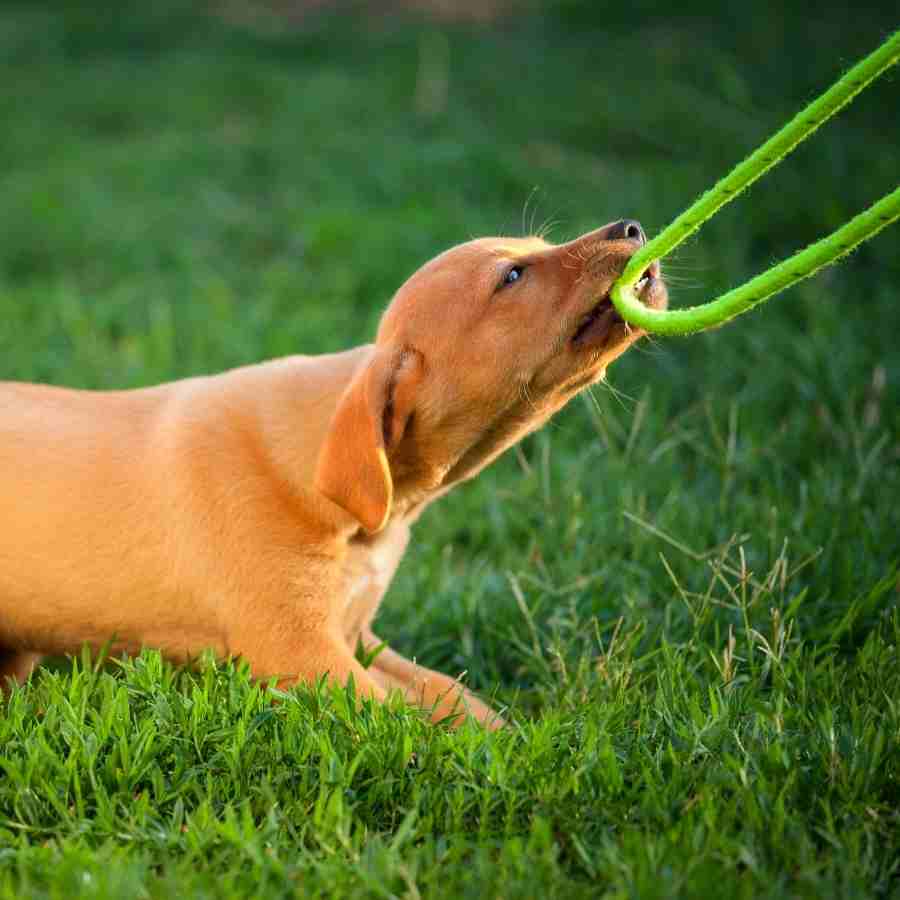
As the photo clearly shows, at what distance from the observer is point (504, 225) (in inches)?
280

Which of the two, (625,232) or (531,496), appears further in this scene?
(531,496)

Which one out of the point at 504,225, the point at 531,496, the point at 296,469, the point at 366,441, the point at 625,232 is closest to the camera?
the point at 366,441

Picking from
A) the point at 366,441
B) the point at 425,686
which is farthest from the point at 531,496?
the point at 366,441

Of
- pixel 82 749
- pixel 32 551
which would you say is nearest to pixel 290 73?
pixel 32 551

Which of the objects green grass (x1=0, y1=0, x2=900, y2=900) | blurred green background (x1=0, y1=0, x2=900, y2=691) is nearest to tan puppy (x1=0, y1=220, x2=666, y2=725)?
green grass (x1=0, y1=0, x2=900, y2=900)

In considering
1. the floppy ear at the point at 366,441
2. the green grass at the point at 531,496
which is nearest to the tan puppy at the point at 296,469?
the floppy ear at the point at 366,441

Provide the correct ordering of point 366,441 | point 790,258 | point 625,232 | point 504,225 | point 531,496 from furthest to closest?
1. point 504,225
2. point 531,496
3. point 625,232
4. point 366,441
5. point 790,258

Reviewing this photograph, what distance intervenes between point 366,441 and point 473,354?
36 cm

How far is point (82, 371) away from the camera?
5812 mm

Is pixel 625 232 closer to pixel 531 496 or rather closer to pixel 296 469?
pixel 296 469

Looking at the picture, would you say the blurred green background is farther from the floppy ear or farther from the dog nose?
the dog nose

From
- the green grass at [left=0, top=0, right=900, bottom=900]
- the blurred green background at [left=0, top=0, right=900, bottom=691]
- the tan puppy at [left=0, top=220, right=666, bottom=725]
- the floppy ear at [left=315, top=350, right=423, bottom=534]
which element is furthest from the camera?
the blurred green background at [left=0, top=0, right=900, bottom=691]

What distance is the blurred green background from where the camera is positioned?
13.9 feet

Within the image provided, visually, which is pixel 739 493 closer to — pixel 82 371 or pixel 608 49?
pixel 82 371
